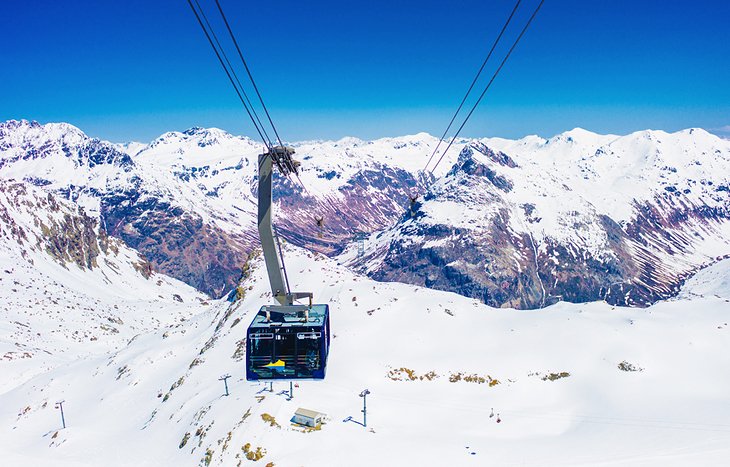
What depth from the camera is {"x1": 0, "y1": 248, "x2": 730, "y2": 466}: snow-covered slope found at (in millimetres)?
32250

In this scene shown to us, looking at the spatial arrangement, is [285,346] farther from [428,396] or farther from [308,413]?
[428,396]

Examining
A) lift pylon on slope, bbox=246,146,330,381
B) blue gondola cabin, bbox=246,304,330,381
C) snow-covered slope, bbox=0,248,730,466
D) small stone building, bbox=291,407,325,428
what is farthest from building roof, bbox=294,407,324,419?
blue gondola cabin, bbox=246,304,330,381

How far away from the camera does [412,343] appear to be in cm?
5353

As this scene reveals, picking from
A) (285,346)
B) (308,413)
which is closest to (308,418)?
(308,413)

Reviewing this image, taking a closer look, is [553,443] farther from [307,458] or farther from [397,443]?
[307,458]

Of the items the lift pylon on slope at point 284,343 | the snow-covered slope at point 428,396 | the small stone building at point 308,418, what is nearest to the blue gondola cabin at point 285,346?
the lift pylon on slope at point 284,343

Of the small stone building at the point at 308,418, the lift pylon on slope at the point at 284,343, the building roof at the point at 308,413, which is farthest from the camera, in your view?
the building roof at the point at 308,413

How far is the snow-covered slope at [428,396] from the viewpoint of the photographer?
3225cm

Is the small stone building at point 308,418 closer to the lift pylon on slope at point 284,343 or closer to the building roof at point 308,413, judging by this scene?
the building roof at point 308,413

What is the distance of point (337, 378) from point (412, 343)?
41.6ft

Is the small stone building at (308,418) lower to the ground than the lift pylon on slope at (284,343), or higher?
lower

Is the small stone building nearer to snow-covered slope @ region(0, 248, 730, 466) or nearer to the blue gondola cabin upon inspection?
snow-covered slope @ region(0, 248, 730, 466)

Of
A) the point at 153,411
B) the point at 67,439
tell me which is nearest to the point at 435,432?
the point at 153,411

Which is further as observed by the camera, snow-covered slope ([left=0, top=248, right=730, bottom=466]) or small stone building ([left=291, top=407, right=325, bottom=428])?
small stone building ([left=291, top=407, right=325, bottom=428])
